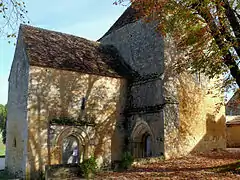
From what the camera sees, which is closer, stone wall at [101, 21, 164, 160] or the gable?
stone wall at [101, 21, 164, 160]

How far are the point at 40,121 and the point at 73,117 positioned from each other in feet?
6.52

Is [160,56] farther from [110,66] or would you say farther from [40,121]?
[40,121]

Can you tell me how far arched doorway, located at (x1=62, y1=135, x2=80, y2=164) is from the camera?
1575 cm

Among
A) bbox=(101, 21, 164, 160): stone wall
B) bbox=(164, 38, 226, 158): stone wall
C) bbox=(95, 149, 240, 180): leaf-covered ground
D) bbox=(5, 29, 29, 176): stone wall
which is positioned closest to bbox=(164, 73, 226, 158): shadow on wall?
bbox=(164, 38, 226, 158): stone wall

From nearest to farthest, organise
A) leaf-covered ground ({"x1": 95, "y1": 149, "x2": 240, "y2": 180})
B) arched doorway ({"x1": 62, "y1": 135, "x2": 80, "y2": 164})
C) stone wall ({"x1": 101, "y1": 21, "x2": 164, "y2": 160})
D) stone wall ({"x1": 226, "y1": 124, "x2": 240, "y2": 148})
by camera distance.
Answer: leaf-covered ground ({"x1": 95, "y1": 149, "x2": 240, "y2": 180}) < stone wall ({"x1": 101, "y1": 21, "x2": 164, "y2": 160}) < arched doorway ({"x1": 62, "y1": 135, "x2": 80, "y2": 164}) < stone wall ({"x1": 226, "y1": 124, "x2": 240, "y2": 148})

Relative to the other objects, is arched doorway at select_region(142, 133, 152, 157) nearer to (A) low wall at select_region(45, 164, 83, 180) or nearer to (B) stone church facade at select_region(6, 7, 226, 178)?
(B) stone church facade at select_region(6, 7, 226, 178)

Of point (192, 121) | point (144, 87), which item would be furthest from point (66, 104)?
point (192, 121)

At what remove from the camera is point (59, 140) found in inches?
599

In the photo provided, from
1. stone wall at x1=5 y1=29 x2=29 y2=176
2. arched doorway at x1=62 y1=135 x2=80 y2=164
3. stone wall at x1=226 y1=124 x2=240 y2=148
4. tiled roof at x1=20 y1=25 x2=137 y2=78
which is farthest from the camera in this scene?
stone wall at x1=226 y1=124 x2=240 y2=148

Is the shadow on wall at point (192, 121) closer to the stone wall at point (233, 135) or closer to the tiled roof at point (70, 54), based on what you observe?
the tiled roof at point (70, 54)

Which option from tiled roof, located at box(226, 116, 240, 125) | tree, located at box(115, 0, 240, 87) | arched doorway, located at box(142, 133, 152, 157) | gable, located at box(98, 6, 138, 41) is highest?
gable, located at box(98, 6, 138, 41)

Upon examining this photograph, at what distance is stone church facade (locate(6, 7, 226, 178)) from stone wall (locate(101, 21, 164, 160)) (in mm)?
56

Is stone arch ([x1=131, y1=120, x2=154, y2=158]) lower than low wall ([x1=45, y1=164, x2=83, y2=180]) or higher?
higher

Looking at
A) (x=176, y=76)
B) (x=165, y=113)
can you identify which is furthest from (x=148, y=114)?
(x=176, y=76)
